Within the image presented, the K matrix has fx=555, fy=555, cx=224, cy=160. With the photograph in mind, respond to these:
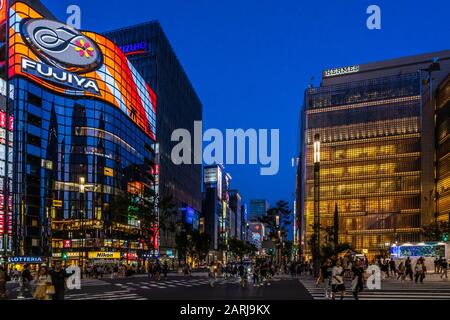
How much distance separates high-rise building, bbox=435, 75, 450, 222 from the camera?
97312mm

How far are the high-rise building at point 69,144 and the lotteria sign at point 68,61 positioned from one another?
16 cm

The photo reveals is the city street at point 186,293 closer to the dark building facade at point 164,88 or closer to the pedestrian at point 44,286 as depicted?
the pedestrian at point 44,286

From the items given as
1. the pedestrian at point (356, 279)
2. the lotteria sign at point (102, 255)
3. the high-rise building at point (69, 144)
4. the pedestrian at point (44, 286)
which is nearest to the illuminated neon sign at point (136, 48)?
the high-rise building at point (69, 144)

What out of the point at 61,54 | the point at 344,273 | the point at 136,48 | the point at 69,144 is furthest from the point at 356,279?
the point at 136,48

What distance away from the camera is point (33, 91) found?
275 feet

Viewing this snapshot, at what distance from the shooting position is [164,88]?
127 m

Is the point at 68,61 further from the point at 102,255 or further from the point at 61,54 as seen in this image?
the point at 102,255

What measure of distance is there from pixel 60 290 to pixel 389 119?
114 m

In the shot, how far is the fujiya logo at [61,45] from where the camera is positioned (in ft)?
280

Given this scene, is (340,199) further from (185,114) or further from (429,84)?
(185,114)

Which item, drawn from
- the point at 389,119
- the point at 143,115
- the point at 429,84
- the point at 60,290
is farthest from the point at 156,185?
the point at 60,290

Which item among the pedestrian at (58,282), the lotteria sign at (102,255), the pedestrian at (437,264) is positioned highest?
the pedestrian at (58,282)

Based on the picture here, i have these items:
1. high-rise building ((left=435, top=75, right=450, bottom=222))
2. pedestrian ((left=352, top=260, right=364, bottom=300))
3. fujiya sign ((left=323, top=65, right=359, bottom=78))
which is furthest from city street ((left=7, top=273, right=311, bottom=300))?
fujiya sign ((left=323, top=65, right=359, bottom=78))

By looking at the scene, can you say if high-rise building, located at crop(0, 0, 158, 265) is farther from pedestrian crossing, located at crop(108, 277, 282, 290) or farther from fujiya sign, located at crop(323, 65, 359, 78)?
fujiya sign, located at crop(323, 65, 359, 78)
